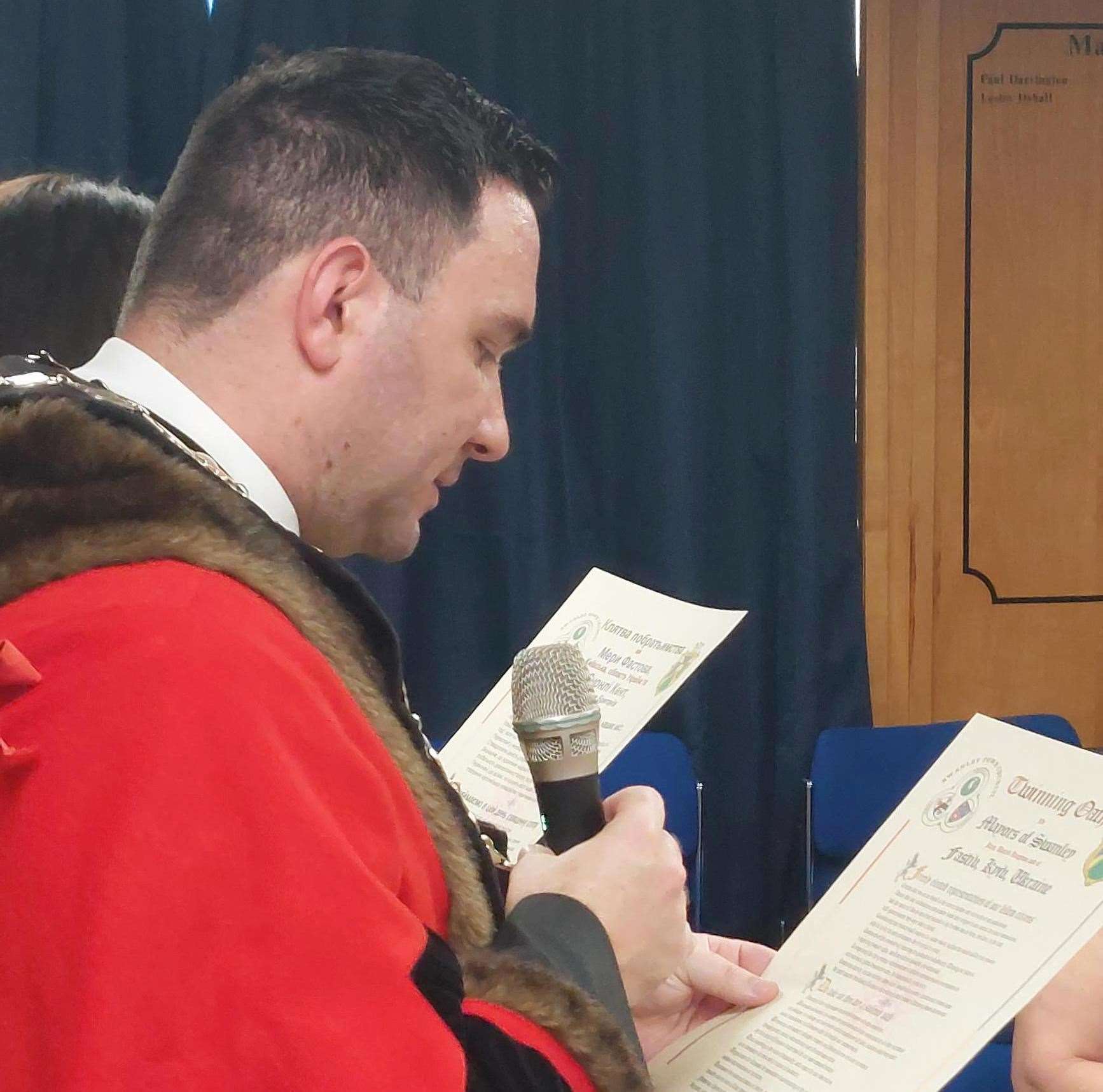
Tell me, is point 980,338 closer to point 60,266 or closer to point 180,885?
point 60,266

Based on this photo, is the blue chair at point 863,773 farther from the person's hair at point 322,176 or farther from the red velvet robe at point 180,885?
the red velvet robe at point 180,885

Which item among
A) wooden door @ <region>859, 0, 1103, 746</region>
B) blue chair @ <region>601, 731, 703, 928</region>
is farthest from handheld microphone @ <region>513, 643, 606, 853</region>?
wooden door @ <region>859, 0, 1103, 746</region>

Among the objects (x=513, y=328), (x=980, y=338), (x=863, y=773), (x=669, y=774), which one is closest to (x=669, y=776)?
(x=669, y=774)

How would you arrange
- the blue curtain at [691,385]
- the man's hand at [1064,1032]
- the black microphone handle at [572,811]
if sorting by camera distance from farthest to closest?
1. the blue curtain at [691,385]
2. the man's hand at [1064,1032]
3. the black microphone handle at [572,811]

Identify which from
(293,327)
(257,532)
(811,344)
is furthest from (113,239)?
(811,344)

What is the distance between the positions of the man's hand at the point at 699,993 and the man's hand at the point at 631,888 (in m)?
0.11

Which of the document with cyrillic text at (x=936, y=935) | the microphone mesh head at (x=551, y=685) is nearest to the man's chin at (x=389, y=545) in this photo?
the microphone mesh head at (x=551, y=685)

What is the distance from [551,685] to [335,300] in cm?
37

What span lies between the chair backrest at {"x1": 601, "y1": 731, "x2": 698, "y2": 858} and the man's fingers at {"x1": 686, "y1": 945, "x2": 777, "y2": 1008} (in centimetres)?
158

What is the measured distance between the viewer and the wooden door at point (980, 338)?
2881 millimetres

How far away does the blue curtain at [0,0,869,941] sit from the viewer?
2791 mm

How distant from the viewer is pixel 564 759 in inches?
37.5

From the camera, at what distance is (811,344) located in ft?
9.37

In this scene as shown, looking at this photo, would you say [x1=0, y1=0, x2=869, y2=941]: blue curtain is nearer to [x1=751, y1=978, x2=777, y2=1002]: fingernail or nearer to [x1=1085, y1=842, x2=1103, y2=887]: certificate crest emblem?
[x1=751, y1=978, x2=777, y2=1002]: fingernail
